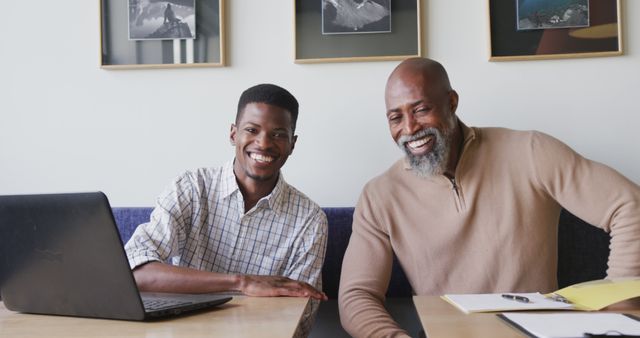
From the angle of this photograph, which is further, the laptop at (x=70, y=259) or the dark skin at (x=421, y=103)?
the dark skin at (x=421, y=103)

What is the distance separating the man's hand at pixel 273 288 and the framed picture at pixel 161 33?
1.01 metres

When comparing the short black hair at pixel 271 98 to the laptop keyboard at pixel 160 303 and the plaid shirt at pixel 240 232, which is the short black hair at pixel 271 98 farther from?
the laptop keyboard at pixel 160 303

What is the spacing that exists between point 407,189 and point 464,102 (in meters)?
0.52

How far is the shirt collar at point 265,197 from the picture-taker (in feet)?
5.91

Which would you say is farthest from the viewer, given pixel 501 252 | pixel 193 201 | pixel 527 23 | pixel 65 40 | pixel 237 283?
pixel 65 40

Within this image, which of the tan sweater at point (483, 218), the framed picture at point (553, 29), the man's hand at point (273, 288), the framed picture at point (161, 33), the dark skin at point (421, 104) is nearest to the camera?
the man's hand at point (273, 288)

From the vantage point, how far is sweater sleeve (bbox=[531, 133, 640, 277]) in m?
1.49

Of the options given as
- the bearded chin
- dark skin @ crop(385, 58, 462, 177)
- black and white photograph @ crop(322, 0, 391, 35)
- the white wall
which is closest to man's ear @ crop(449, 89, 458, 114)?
dark skin @ crop(385, 58, 462, 177)

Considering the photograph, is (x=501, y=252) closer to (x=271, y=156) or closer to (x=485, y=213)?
(x=485, y=213)

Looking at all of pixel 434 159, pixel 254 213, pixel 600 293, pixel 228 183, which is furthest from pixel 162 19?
pixel 600 293

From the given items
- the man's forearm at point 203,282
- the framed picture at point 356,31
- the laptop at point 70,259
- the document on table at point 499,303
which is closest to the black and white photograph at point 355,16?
the framed picture at point 356,31

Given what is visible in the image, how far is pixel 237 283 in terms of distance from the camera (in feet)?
4.69

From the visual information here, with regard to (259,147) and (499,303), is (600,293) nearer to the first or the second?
(499,303)

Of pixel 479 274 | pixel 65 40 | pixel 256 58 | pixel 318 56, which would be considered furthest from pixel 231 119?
pixel 479 274
